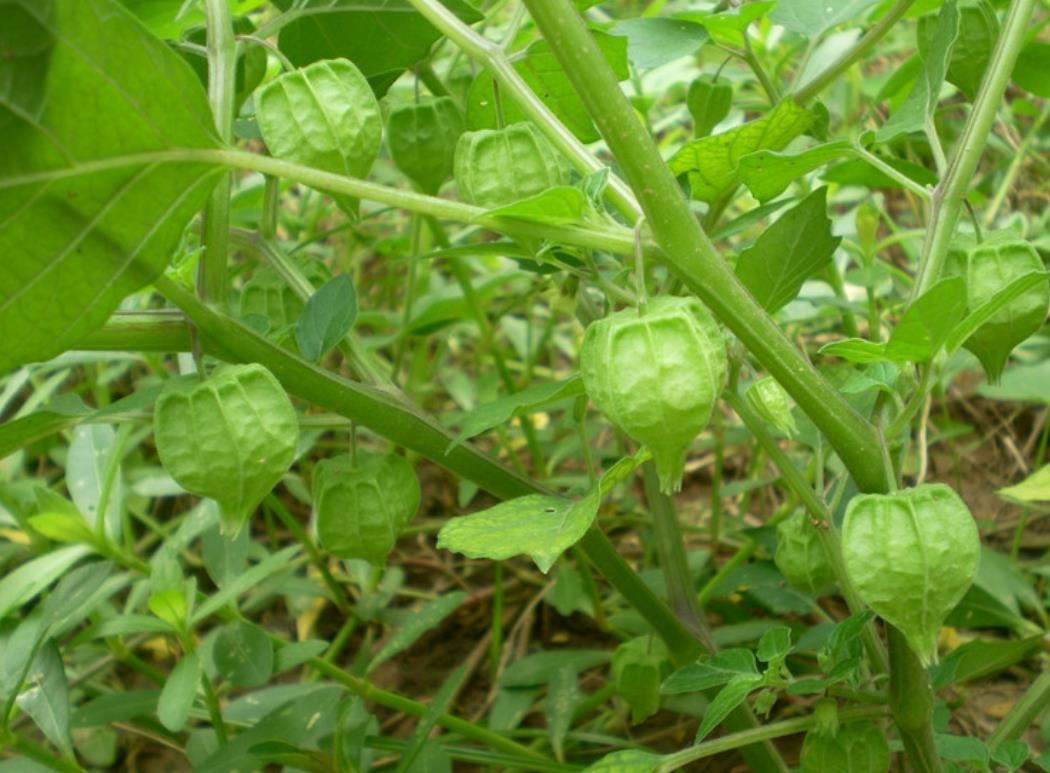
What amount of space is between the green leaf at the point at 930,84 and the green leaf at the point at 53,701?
0.89m

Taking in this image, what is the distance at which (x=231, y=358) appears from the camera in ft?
2.88

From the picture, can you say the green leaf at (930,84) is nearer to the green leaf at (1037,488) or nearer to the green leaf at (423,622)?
the green leaf at (1037,488)

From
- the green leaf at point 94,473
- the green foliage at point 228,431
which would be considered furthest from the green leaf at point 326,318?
the green leaf at point 94,473

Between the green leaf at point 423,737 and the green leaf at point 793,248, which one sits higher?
the green leaf at point 793,248

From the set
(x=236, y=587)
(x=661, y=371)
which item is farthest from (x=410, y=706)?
(x=661, y=371)

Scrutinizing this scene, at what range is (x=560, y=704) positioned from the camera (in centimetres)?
131

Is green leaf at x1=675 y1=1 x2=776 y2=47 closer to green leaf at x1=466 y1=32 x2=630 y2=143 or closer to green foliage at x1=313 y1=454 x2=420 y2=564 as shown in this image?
green leaf at x1=466 y1=32 x2=630 y2=143

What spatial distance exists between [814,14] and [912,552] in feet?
1.69

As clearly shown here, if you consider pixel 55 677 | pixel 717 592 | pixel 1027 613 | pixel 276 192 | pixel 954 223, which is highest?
pixel 276 192

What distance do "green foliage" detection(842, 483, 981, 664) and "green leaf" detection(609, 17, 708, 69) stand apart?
0.42 metres

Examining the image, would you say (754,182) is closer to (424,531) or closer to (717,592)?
(717,592)

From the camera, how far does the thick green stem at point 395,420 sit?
854 millimetres

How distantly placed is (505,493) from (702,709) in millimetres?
443

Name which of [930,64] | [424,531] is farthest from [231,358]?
[424,531]
